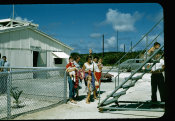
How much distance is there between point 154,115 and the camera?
5.57 metres

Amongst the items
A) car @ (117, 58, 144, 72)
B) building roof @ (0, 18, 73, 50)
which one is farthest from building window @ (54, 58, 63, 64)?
car @ (117, 58, 144, 72)

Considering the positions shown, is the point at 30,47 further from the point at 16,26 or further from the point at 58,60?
the point at 58,60

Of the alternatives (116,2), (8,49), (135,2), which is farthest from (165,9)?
(8,49)

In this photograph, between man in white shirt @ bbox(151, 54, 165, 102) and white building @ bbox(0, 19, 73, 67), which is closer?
man in white shirt @ bbox(151, 54, 165, 102)

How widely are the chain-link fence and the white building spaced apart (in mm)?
8535

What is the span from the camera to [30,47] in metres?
17.0

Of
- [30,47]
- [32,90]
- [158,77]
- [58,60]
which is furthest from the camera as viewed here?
[58,60]

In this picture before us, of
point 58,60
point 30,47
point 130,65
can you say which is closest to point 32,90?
point 130,65

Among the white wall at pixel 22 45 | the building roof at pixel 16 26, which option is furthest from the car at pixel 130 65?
the building roof at pixel 16 26

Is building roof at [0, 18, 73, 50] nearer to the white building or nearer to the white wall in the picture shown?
the white building

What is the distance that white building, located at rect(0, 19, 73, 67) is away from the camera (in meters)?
15.1

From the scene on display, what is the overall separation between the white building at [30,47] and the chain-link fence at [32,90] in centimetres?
854

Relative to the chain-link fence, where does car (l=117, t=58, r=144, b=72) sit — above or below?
above

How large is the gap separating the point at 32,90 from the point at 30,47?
1079 cm
